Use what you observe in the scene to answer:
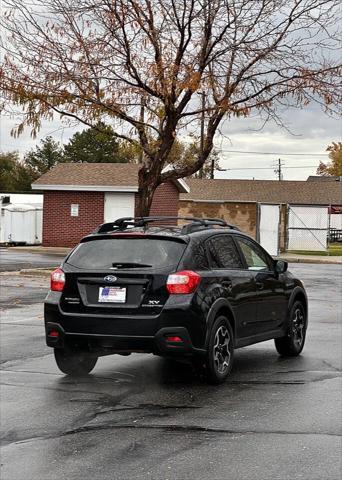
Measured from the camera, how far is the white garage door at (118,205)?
120ft

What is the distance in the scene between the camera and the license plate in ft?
25.9

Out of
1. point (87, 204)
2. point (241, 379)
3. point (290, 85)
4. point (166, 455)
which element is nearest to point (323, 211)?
point (87, 204)

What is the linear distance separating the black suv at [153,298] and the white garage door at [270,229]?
2722cm

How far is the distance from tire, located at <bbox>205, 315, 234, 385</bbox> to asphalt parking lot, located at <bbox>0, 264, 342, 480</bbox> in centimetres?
13

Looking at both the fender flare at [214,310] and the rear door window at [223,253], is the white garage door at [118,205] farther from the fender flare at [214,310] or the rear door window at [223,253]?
the fender flare at [214,310]

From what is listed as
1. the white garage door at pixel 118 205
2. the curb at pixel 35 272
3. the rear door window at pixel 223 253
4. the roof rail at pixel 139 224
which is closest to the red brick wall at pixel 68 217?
the white garage door at pixel 118 205

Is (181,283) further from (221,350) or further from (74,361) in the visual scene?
(74,361)

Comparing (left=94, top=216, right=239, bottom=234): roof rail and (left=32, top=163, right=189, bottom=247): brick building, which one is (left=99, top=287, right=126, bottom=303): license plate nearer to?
(left=94, top=216, right=239, bottom=234): roof rail

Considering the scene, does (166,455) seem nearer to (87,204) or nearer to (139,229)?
(139,229)

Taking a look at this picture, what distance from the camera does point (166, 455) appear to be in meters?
5.67

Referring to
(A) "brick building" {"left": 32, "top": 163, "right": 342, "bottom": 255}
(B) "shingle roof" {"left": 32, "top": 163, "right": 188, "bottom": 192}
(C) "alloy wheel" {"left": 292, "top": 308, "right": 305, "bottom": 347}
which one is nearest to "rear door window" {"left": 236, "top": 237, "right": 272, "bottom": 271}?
(C) "alloy wheel" {"left": 292, "top": 308, "right": 305, "bottom": 347}

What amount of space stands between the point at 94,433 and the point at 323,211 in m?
37.4

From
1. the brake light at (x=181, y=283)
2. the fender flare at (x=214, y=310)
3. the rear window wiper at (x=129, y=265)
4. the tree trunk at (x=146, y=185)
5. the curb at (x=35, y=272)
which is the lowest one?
the curb at (x=35, y=272)

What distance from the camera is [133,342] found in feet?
25.4
